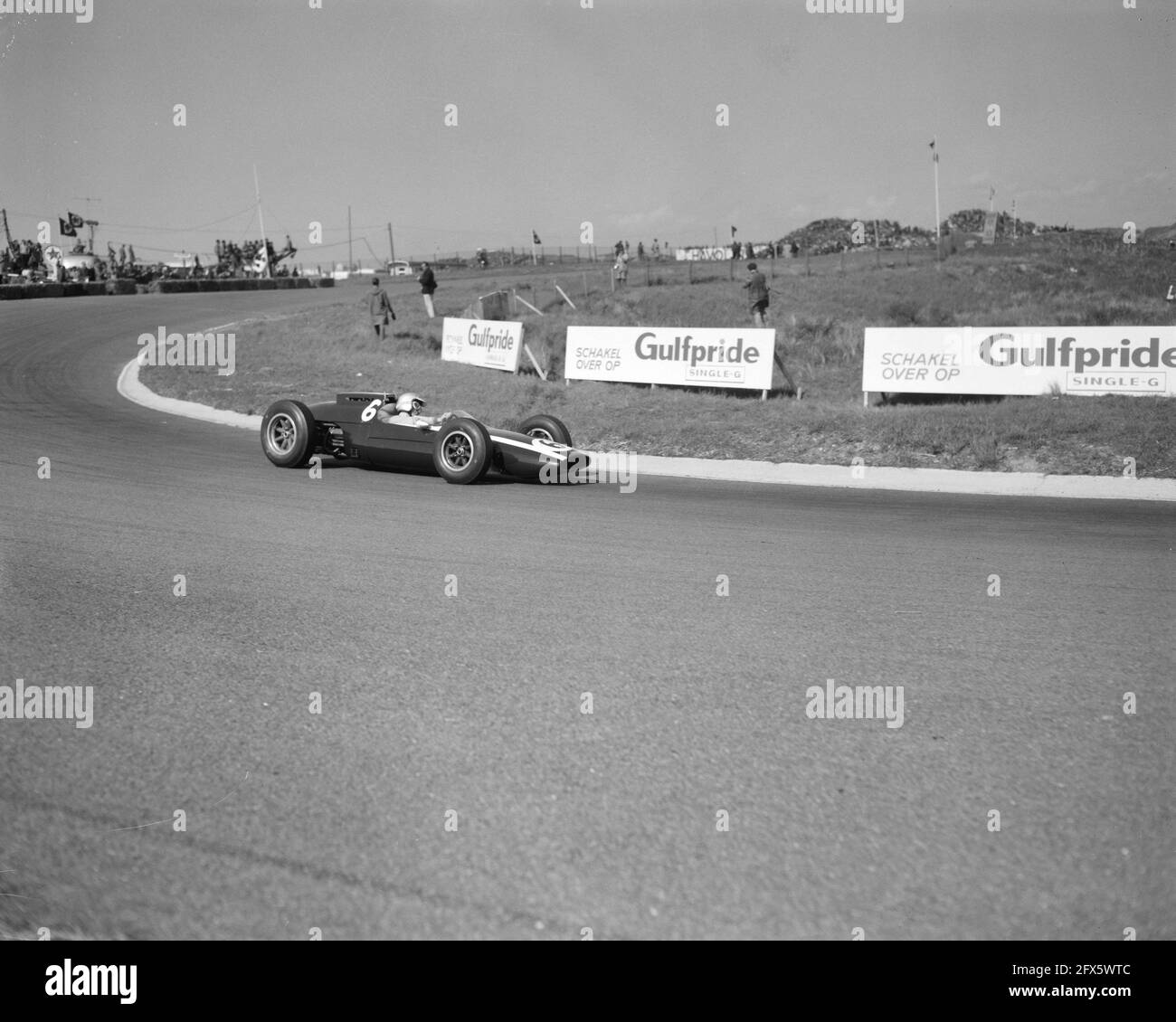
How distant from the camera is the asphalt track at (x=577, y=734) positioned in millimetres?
3137

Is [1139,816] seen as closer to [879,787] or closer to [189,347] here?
[879,787]

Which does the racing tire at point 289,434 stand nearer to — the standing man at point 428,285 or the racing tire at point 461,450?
the racing tire at point 461,450

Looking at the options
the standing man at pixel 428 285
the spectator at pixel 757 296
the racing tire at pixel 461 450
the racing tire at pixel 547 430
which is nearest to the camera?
the racing tire at pixel 461 450

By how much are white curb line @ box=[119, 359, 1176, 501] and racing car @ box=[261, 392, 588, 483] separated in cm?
235

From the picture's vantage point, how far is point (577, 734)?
172 inches

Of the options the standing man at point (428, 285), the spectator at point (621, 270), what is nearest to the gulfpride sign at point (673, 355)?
the standing man at point (428, 285)

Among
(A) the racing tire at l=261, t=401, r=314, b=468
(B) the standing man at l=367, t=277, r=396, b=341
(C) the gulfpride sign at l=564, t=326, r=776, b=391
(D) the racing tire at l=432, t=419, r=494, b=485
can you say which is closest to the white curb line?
(D) the racing tire at l=432, t=419, r=494, b=485

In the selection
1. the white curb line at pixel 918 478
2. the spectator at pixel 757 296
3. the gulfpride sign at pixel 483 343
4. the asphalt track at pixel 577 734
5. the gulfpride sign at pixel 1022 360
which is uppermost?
the spectator at pixel 757 296

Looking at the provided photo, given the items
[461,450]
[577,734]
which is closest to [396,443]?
[461,450]

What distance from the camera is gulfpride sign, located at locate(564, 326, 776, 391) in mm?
17906

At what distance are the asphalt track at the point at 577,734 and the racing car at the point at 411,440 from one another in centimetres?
218

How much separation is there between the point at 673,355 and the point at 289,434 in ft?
27.7

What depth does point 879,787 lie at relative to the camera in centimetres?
389
